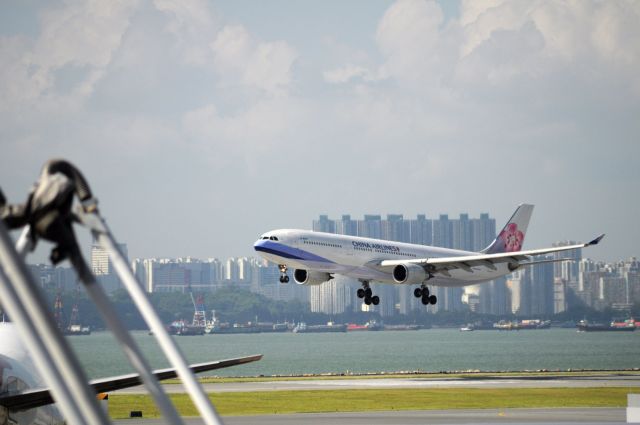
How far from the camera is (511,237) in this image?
100500 millimetres

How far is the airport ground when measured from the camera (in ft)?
154

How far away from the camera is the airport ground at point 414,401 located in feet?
154

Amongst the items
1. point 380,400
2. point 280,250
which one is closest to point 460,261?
point 280,250

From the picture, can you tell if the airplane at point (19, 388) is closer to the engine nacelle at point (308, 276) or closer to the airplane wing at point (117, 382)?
the airplane wing at point (117, 382)

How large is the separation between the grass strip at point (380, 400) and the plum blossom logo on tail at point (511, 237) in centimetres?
3329

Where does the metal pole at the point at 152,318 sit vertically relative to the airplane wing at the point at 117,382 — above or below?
above

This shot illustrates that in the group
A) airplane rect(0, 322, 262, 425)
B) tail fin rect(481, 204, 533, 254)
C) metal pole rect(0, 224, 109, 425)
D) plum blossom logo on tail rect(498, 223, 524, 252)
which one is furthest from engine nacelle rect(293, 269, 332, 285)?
metal pole rect(0, 224, 109, 425)

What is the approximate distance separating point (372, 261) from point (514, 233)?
2882 centimetres

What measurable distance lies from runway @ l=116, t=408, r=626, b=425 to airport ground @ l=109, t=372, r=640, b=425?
1.8 inches

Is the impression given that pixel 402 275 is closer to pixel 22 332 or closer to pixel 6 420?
pixel 6 420

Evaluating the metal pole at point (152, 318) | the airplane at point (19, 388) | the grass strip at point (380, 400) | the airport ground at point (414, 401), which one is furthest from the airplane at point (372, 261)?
the metal pole at point (152, 318)

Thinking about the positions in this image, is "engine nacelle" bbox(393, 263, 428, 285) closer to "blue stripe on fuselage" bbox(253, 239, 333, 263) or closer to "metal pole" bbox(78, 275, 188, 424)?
"blue stripe on fuselage" bbox(253, 239, 333, 263)

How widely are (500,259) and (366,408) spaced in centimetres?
3023

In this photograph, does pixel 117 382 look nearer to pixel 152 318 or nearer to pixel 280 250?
pixel 152 318
